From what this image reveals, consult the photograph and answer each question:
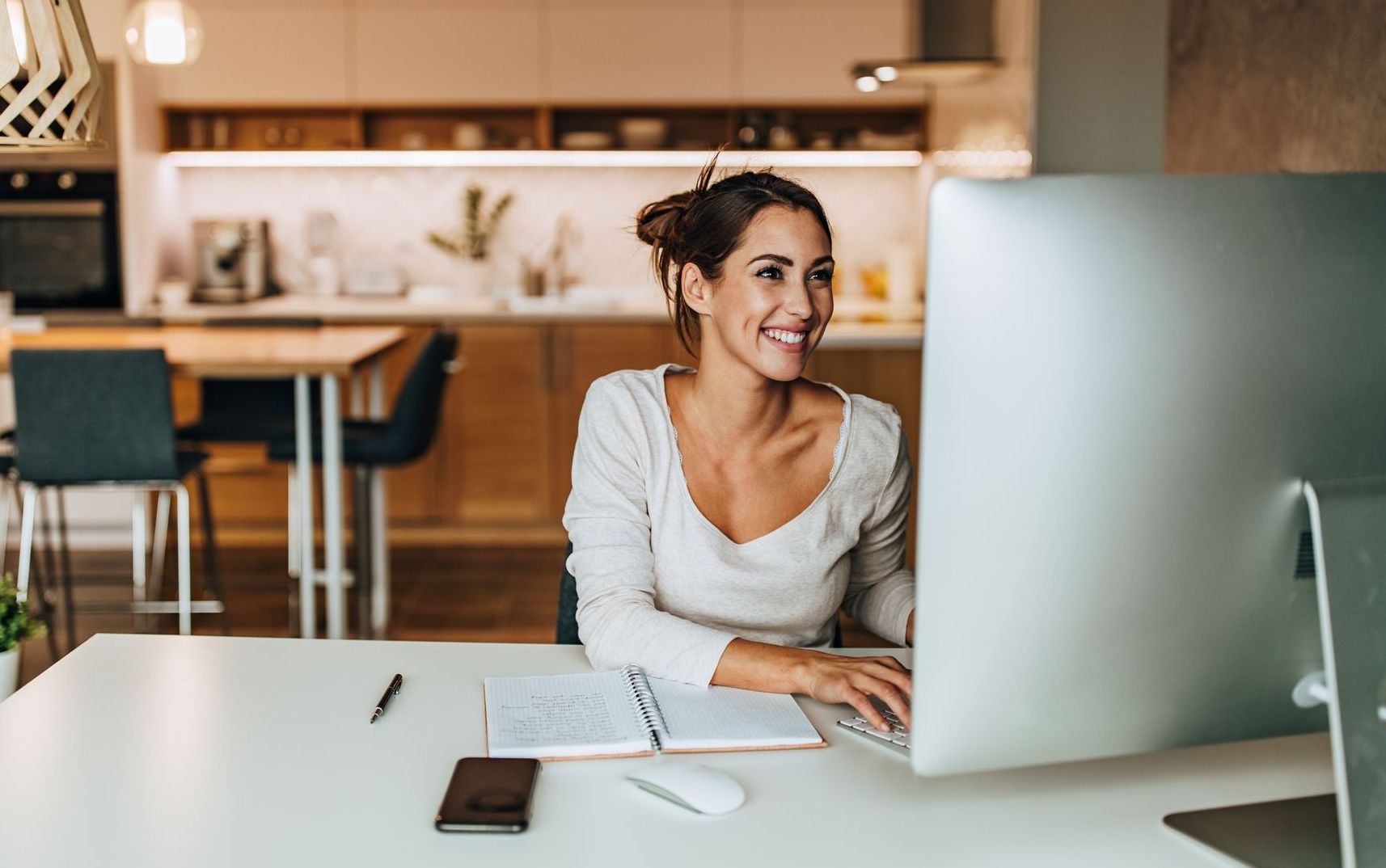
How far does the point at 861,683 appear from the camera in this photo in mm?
1311

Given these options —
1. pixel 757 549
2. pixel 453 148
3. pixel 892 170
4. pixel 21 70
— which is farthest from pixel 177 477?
pixel 892 170

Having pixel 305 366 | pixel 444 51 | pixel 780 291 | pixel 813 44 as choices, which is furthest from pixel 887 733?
pixel 444 51

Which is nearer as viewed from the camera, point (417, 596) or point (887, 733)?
point (887, 733)

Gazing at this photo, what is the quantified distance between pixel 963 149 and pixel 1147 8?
1.15 m

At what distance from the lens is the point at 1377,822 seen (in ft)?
3.17

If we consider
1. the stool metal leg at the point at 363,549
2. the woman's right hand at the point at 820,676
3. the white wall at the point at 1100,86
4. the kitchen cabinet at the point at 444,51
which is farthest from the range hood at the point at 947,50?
the woman's right hand at the point at 820,676

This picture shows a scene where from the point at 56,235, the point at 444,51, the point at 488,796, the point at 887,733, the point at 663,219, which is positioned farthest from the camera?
the point at 444,51

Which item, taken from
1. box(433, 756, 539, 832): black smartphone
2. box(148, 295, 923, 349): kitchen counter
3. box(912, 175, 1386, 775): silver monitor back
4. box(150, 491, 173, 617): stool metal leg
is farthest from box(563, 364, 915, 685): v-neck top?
box(148, 295, 923, 349): kitchen counter

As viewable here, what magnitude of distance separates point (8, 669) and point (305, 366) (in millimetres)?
1872

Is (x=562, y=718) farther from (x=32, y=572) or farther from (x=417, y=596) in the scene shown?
(x=32, y=572)

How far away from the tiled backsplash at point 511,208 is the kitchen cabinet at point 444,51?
435mm

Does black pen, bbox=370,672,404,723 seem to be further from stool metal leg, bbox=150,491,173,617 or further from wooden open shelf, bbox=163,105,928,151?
wooden open shelf, bbox=163,105,928,151

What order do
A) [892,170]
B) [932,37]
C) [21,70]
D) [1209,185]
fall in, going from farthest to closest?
[892,170], [932,37], [21,70], [1209,185]

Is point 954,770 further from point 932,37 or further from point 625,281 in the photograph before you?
point 625,281
